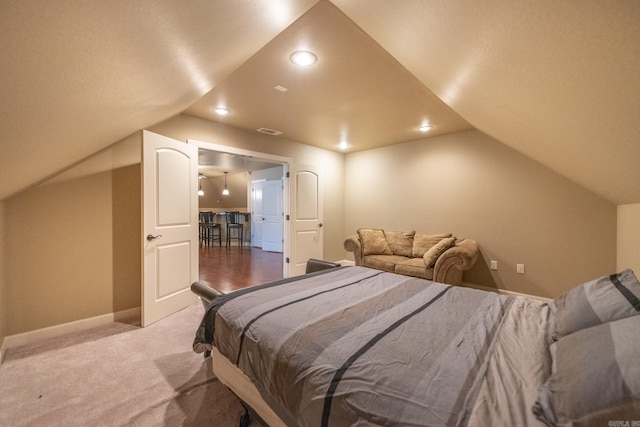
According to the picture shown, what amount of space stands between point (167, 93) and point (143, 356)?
7.06ft

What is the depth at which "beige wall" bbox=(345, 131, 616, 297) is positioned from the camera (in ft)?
10.1

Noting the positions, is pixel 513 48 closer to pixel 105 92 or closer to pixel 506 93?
pixel 506 93

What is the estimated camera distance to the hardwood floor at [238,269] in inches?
164

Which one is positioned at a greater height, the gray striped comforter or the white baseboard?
the gray striped comforter

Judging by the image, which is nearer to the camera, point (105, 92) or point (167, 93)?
point (105, 92)

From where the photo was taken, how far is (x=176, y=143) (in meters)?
2.99

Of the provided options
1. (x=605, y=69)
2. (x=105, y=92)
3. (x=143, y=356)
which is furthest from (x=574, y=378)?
(x=143, y=356)

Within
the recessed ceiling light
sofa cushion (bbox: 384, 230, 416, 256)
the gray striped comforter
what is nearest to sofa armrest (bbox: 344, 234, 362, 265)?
sofa cushion (bbox: 384, 230, 416, 256)

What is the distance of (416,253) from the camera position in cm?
398

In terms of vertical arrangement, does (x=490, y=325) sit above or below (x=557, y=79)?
below

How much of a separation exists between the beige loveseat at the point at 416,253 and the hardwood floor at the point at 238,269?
1690 mm

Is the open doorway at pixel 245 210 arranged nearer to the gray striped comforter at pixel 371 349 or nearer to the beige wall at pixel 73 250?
the beige wall at pixel 73 250

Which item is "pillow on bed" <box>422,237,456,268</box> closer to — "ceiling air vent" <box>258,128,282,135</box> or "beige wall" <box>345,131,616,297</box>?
"beige wall" <box>345,131,616,297</box>

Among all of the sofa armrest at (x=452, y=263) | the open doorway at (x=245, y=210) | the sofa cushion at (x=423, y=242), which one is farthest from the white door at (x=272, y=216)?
the sofa armrest at (x=452, y=263)
